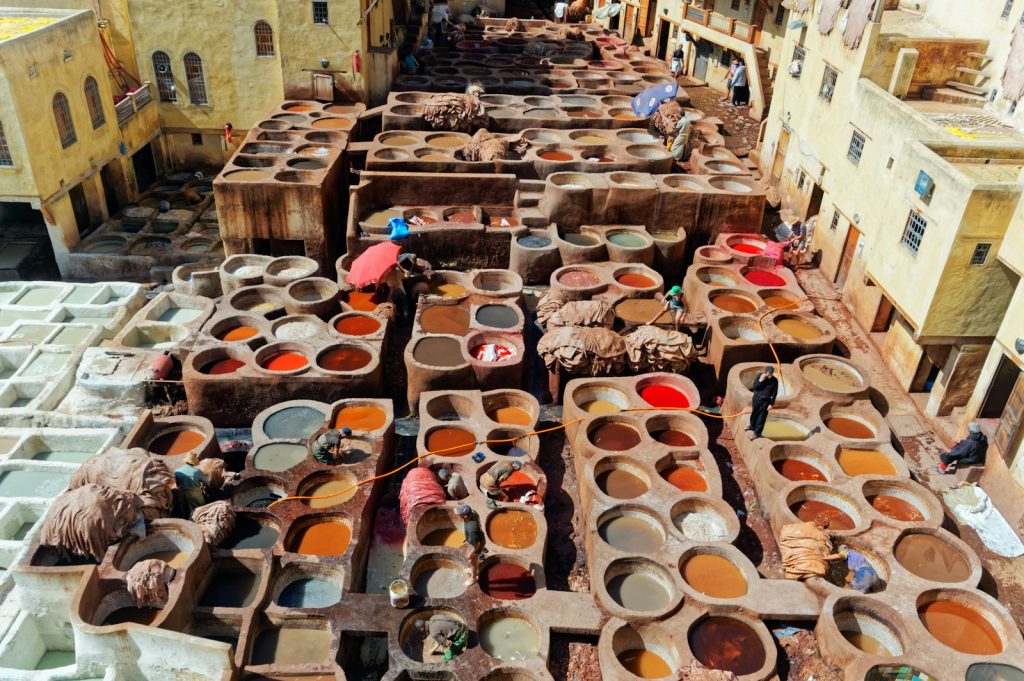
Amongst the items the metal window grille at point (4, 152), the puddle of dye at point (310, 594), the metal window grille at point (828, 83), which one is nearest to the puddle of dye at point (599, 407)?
the puddle of dye at point (310, 594)

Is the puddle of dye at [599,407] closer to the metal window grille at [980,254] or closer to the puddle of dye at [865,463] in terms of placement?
the puddle of dye at [865,463]

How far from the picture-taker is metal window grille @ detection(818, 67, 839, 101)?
78.9 ft

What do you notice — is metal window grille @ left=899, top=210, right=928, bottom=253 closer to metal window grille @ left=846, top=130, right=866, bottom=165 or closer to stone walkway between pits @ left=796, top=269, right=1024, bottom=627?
stone walkway between pits @ left=796, top=269, right=1024, bottom=627

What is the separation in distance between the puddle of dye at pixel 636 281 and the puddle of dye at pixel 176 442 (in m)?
11.4

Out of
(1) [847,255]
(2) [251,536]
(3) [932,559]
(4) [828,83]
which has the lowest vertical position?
(2) [251,536]

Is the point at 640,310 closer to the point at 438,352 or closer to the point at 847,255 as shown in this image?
the point at 438,352

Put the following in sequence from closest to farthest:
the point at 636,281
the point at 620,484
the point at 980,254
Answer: the point at 620,484, the point at 980,254, the point at 636,281

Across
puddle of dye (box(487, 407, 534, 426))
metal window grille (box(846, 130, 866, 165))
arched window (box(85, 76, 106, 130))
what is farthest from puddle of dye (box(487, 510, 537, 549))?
arched window (box(85, 76, 106, 130))

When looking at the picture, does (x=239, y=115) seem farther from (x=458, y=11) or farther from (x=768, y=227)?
(x=458, y=11)

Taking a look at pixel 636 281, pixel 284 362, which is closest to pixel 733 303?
pixel 636 281

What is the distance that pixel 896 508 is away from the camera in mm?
15430

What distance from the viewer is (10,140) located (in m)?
22.8

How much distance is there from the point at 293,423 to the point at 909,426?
13.7 m

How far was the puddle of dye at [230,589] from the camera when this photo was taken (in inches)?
537
